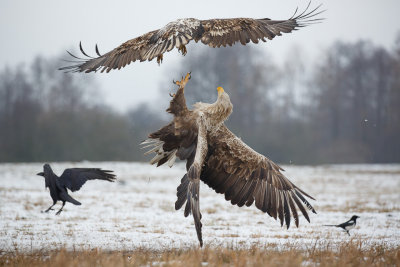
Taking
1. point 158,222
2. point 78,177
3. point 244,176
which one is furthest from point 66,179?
point 244,176

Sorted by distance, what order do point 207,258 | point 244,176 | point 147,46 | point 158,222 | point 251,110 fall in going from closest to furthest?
point 207,258 → point 147,46 → point 244,176 → point 158,222 → point 251,110

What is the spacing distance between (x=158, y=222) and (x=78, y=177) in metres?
2.09

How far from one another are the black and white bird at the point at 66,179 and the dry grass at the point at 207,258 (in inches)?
63.7

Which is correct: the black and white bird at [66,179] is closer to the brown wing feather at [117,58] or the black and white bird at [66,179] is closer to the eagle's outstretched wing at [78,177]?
the eagle's outstretched wing at [78,177]

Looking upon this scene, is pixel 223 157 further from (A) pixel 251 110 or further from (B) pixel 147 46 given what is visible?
(A) pixel 251 110

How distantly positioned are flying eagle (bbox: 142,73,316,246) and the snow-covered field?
2.26ft

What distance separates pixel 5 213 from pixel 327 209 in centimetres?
756

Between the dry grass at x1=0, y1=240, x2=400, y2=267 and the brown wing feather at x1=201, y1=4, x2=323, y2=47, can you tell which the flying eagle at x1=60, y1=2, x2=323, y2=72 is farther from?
the dry grass at x1=0, y1=240, x2=400, y2=267

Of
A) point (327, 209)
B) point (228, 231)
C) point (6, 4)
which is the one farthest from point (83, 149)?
point (6, 4)

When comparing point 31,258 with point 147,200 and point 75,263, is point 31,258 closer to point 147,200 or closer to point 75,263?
point 75,263

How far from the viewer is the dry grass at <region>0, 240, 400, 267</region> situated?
5.02m

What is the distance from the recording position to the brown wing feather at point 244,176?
22.1 feet

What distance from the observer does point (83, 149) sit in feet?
105

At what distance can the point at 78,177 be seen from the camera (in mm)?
7703
